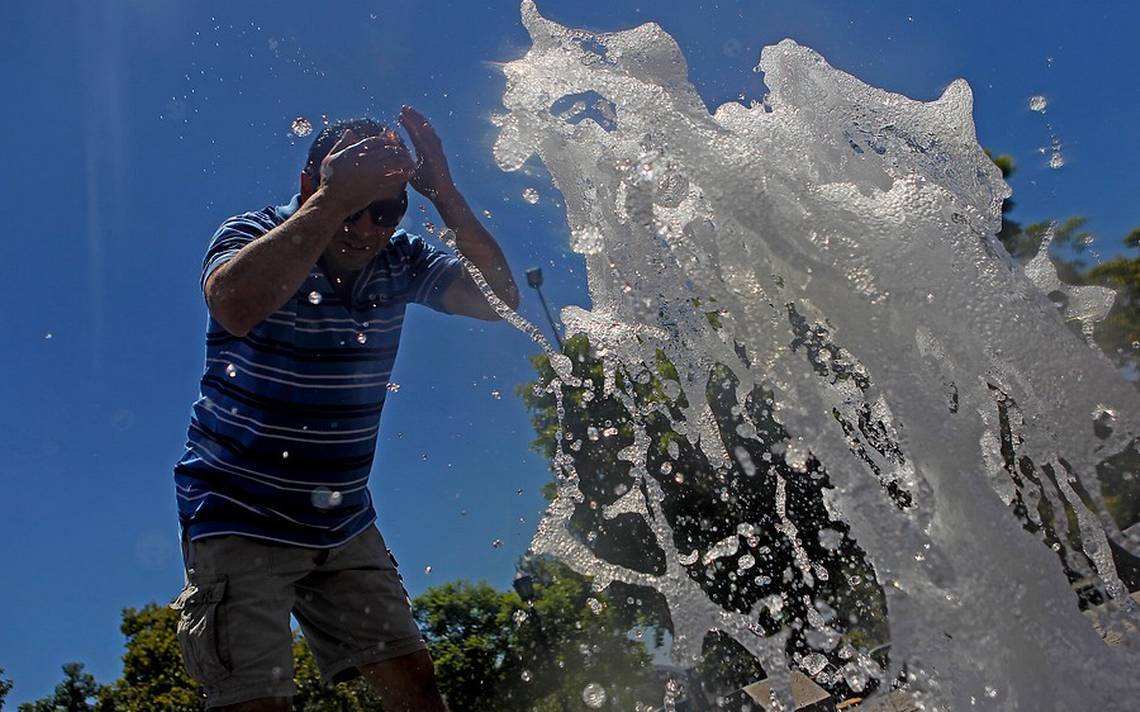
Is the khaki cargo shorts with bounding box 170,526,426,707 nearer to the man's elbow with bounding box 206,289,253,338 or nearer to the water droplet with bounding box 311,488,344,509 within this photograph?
the water droplet with bounding box 311,488,344,509

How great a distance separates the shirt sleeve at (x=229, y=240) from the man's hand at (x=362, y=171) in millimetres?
227

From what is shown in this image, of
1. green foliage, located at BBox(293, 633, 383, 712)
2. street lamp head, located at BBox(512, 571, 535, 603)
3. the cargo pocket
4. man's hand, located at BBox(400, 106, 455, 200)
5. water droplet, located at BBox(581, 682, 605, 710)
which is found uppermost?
green foliage, located at BBox(293, 633, 383, 712)

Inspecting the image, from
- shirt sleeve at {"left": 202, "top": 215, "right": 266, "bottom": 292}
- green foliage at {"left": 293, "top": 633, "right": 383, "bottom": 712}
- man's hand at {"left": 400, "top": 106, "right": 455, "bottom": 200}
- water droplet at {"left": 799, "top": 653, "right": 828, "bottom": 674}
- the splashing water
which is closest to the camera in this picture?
the splashing water

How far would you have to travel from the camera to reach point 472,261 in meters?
2.54

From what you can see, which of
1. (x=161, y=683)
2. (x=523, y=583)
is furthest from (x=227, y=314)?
(x=161, y=683)

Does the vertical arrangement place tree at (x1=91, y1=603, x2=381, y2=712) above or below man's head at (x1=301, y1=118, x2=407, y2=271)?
above

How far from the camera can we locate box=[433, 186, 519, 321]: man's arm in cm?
252

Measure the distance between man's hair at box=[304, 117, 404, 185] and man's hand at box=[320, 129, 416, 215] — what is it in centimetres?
4

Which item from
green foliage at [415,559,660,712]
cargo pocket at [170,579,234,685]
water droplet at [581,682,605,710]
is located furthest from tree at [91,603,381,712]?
cargo pocket at [170,579,234,685]

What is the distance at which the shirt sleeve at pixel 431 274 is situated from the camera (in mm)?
2521

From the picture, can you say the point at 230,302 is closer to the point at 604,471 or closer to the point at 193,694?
the point at 604,471

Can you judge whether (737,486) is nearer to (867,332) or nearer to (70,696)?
(867,332)

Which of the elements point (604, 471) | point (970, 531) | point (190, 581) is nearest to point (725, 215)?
point (970, 531)

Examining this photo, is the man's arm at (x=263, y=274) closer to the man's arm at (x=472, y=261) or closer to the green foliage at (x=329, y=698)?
the man's arm at (x=472, y=261)
